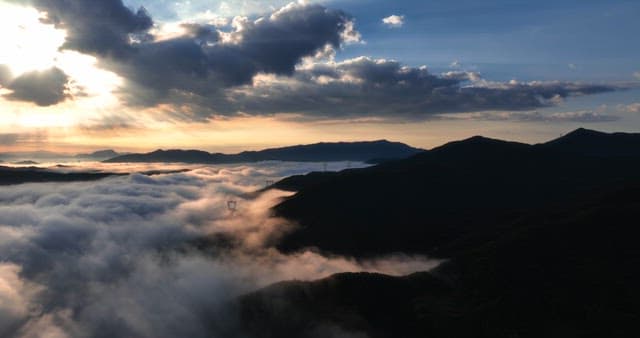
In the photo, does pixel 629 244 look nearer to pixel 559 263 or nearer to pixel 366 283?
pixel 559 263

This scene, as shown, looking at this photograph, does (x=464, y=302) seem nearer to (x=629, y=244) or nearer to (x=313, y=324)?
(x=313, y=324)

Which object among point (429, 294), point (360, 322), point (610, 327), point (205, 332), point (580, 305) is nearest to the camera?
point (610, 327)

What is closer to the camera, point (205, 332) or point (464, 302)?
point (464, 302)

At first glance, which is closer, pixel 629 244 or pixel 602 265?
pixel 602 265

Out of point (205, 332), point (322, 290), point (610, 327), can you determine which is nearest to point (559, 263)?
point (610, 327)

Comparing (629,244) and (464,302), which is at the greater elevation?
(629,244)

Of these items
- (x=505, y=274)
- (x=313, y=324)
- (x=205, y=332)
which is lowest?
(x=205, y=332)

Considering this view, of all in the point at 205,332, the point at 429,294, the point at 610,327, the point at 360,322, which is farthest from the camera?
the point at 205,332

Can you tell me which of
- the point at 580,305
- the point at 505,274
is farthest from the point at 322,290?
the point at 580,305

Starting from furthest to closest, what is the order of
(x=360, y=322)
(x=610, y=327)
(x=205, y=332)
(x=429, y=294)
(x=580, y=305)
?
(x=205, y=332) → (x=429, y=294) → (x=360, y=322) → (x=580, y=305) → (x=610, y=327)
